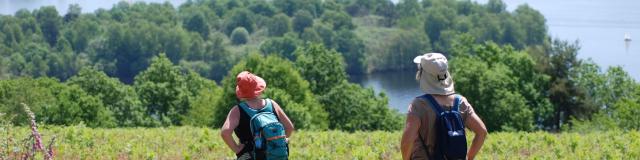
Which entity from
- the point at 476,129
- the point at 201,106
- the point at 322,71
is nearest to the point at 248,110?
the point at 476,129

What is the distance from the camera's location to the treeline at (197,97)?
169 ft

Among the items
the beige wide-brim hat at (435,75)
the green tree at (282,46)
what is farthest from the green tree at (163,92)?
the green tree at (282,46)

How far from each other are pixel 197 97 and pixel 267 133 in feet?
186

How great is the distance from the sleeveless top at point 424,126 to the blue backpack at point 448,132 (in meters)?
0.03

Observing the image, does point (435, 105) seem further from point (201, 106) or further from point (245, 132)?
point (201, 106)

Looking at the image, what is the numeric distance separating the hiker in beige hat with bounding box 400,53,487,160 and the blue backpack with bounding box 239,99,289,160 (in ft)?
4.21

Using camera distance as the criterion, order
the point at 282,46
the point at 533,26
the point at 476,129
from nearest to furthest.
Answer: the point at 476,129, the point at 282,46, the point at 533,26

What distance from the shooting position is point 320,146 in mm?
15914

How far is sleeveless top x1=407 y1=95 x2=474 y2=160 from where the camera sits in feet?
24.3

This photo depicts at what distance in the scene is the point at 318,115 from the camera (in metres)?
53.5

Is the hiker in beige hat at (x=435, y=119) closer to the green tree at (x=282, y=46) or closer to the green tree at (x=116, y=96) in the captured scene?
the green tree at (x=116, y=96)

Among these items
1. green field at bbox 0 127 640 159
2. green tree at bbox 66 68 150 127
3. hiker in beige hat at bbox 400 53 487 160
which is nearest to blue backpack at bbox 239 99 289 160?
hiker in beige hat at bbox 400 53 487 160

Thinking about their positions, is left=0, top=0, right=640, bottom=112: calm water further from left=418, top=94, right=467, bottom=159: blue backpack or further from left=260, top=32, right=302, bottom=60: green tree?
left=418, top=94, right=467, bottom=159: blue backpack

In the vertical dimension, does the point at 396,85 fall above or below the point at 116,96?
below
